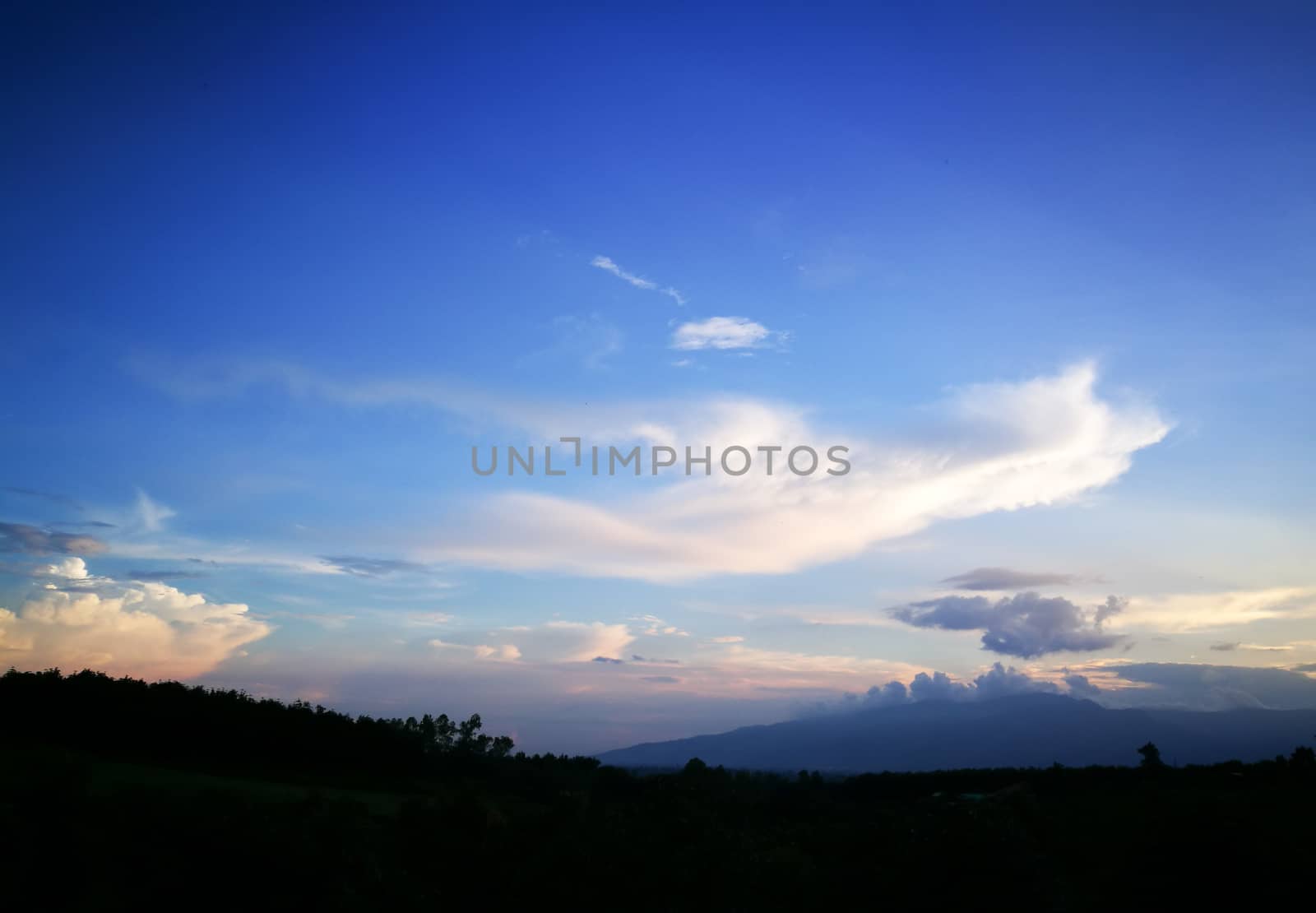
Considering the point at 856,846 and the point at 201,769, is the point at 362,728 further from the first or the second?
the point at 856,846

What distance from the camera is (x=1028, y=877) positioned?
13.8 meters

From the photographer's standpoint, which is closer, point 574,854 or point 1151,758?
point 574,854

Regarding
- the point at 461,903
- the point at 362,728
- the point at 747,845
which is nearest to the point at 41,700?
the point at 362,728

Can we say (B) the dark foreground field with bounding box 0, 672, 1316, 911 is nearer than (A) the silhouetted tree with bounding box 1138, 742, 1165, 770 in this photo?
Yes

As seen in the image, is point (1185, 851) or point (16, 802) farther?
point (1185, 851)

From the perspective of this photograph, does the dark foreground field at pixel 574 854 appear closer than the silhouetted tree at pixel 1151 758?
Yes

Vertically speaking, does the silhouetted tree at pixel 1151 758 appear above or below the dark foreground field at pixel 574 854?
below

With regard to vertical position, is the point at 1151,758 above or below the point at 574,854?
below

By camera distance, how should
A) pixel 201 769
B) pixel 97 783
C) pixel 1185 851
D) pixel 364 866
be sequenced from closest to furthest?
pixel 364 866 → pixel 1185 851 → pixel 97 783 → pixel 201 769

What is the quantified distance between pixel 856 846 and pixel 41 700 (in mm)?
36842

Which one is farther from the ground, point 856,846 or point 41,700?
point 41,700

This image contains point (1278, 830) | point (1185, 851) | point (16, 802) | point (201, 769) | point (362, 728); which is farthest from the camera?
point (362, 728)

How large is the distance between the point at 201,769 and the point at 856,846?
27.0 metres

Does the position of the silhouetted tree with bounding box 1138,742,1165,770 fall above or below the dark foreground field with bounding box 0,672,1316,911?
below
